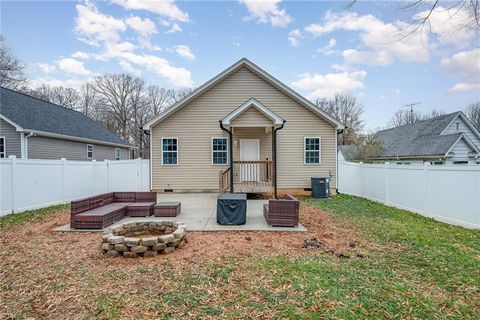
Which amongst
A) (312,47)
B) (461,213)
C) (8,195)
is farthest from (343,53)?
(8,195)

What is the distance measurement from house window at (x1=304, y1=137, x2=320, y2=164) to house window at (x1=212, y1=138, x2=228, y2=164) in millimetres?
4092

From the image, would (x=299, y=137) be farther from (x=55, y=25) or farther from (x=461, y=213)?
(x=55, y=25)

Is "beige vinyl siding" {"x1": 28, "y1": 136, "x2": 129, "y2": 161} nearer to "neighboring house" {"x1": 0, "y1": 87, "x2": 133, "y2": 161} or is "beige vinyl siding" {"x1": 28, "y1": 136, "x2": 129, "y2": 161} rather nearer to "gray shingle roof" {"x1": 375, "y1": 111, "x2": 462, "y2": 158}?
"neighboring house" {"x1": 0, "y1": 87, "x2": 133, "y2": 161}

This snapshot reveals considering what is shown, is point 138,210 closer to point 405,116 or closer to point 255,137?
point 255,137

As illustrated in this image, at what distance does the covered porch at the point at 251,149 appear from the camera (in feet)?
34.9

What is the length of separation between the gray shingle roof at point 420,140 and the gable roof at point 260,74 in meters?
10.1

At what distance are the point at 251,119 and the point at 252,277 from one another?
804 centimetres

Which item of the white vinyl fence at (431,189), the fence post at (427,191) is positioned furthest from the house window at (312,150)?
the fence post at (427,191)

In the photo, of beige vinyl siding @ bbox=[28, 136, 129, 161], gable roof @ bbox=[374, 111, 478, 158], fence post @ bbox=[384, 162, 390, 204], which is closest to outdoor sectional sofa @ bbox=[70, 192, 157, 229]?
fence post @ bbox=[384, 162, 390, 204]

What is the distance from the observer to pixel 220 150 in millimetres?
12633

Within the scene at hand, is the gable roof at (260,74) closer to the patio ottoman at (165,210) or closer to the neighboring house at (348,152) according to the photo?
the patio ottoman at (165,210)

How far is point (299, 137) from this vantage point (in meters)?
12.5

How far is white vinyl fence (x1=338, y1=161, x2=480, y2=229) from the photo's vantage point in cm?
627

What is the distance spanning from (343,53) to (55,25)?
51.7 feet
